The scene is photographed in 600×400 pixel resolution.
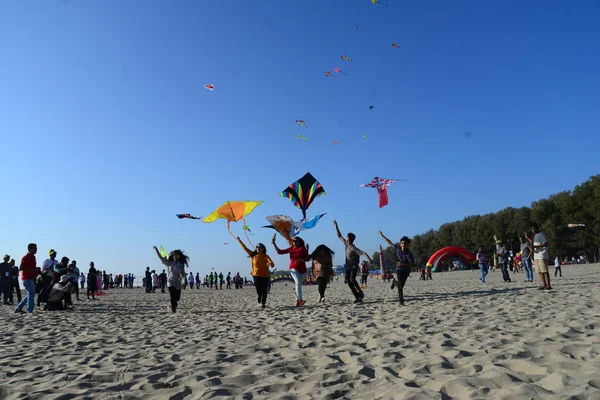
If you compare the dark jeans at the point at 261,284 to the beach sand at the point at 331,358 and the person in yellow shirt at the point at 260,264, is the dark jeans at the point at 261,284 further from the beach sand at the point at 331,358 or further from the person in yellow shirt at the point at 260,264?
the beach sand at the point at 331,358

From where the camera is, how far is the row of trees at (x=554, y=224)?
5581 centimetres

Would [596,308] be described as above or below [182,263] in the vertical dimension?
below

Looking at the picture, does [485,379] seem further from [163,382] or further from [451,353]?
[163,382]

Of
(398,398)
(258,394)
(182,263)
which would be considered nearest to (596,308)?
(398,398)

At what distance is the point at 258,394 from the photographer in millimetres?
3521

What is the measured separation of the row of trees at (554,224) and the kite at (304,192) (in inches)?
1255

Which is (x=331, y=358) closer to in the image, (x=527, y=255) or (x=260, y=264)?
(x=260, y=264)

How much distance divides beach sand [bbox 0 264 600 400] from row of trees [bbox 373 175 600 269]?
43534mm

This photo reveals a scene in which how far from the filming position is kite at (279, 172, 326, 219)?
63.3 feet

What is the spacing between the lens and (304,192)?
1938 cm

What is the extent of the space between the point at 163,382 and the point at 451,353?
2.96 m

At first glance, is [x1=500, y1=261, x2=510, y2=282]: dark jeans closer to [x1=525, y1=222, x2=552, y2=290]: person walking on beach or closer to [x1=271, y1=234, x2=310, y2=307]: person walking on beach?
[x1=525, y1=222, x2=552, y2=290]: person walking on beach

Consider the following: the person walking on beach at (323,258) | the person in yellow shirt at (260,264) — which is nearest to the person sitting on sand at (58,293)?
the person in yellow shirt at (260,264)

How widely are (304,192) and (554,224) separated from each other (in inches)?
2222
